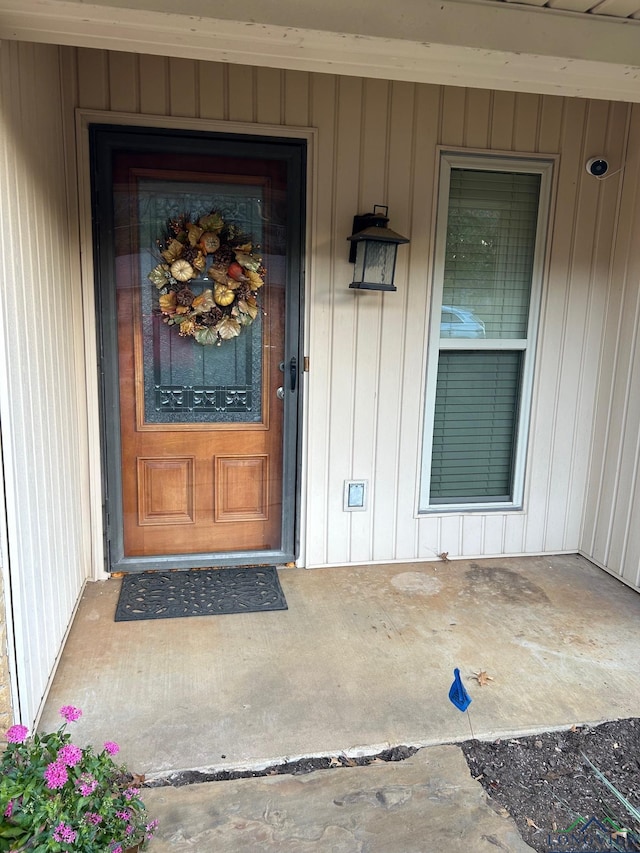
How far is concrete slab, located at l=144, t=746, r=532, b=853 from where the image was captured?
147 cm

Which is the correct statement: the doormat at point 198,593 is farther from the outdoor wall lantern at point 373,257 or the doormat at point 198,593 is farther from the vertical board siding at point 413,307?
the outdoor wall lantern at point 373,257

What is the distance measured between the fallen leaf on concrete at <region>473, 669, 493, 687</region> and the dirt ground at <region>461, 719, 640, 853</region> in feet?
0.92

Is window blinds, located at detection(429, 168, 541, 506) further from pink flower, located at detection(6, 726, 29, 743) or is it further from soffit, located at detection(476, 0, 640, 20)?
pink flower, located at detection(6, 726, 29, 743)

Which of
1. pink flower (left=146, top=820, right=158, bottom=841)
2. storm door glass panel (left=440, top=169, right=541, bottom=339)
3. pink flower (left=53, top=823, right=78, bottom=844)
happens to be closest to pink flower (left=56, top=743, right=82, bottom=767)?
pink flower (left=53, top=823, right=78, bottom=844)

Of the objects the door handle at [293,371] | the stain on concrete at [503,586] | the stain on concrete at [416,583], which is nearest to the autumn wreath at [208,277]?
the door handle at [293,371]

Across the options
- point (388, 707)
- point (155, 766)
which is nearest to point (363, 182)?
point (388, 707)

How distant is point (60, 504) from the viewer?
7.64 feet

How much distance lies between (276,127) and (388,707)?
8.28 ft

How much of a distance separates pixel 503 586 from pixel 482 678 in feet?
2.83

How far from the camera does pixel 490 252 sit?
3.06 meters

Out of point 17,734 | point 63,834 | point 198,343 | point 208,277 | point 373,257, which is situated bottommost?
point 63,834

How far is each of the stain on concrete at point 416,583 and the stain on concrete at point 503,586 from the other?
0.50 ft

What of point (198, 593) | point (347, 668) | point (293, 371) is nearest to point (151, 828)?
point (347, 668)

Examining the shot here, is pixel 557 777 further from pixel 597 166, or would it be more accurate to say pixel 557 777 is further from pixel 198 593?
pixel 597 166
